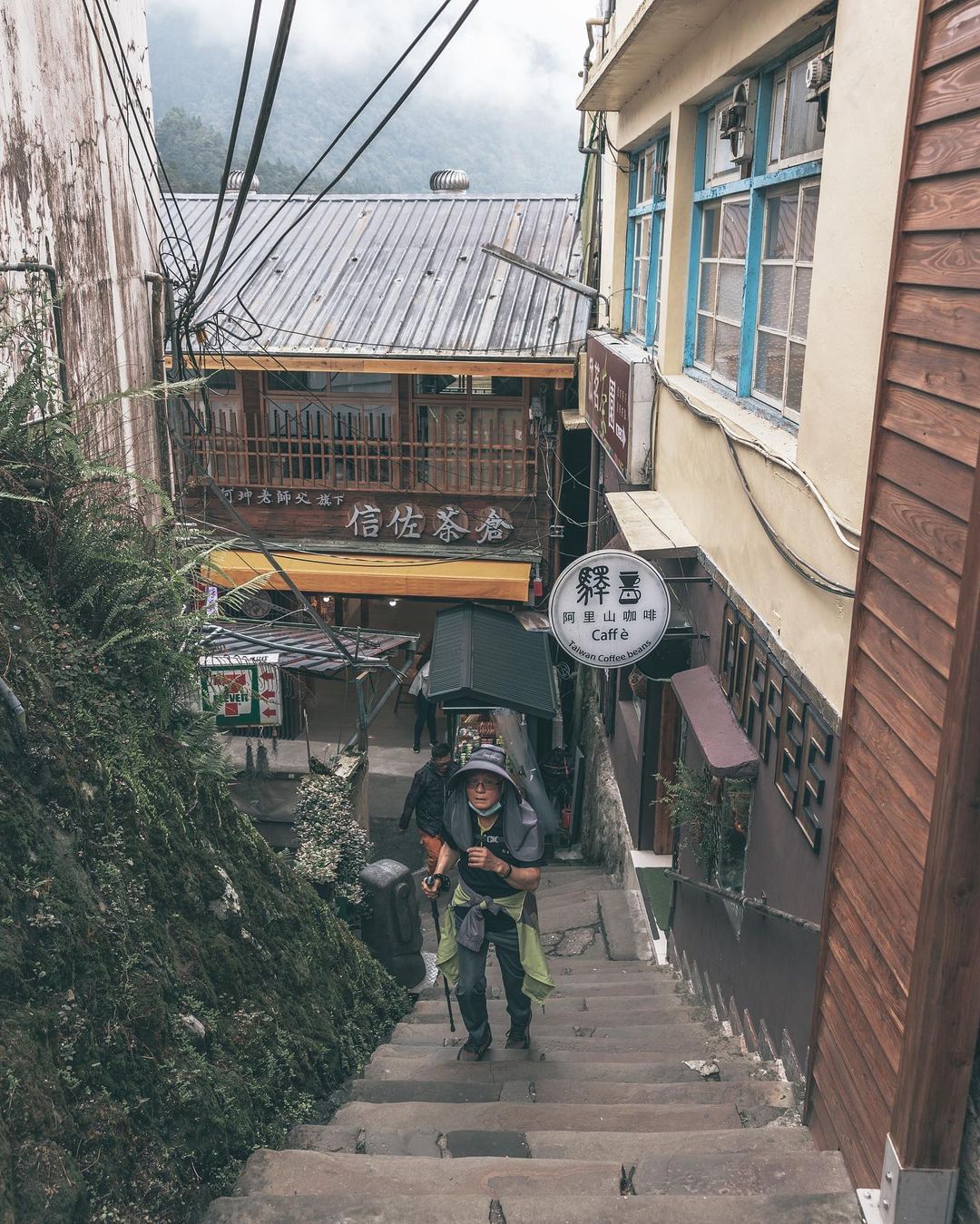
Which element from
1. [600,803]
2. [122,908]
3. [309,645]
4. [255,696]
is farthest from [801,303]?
[600,803]

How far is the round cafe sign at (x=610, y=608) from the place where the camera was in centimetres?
735

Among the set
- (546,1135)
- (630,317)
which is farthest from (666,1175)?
(630,317)

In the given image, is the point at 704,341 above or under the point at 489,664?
above

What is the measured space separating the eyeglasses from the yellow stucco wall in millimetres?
1711

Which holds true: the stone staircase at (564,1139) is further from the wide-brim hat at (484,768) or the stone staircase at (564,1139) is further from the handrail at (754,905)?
the wide-brim hat at (484,768)

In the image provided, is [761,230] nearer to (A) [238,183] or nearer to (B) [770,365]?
(B) [770,365]

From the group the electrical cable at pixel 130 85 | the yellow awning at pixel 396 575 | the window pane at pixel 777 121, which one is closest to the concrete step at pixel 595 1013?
the window pane at pixel 777 121

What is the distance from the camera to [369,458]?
15.7m

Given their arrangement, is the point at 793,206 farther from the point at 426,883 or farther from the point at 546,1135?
the point at 546,1135

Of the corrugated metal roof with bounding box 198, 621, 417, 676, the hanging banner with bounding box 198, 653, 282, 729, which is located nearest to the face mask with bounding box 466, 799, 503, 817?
the corrugated metal roof with bounding box 198, 621, 417, 676

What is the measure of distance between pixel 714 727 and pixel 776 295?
2.69 metres

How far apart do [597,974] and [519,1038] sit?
2.61 metres

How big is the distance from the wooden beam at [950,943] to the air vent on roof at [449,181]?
2116 centimetres

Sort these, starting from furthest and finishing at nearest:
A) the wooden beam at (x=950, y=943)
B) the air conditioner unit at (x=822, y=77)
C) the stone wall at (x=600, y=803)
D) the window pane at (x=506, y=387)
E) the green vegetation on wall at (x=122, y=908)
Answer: the window pane at (x=506, y=387) → the stone wall at (x=600, y=803) → the air conditioner unit at (x=822, y=77) → the green vegetation on wall at (x=122, y=908) → the wooden beam at (x=950, y=943)
